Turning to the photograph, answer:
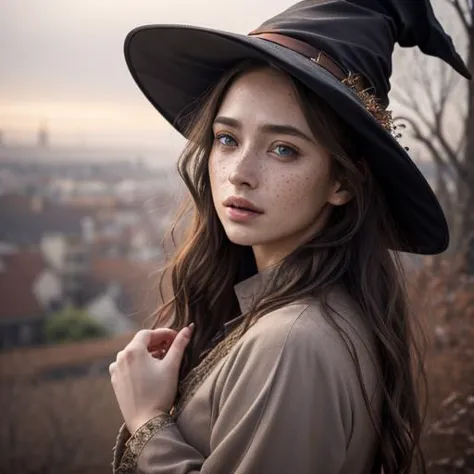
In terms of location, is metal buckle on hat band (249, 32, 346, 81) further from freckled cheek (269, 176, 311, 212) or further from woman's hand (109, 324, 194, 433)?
woman's hand (109, 324, 194, 433)

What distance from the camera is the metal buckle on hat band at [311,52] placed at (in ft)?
4.12

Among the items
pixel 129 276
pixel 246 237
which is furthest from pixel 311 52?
pixel 129 276

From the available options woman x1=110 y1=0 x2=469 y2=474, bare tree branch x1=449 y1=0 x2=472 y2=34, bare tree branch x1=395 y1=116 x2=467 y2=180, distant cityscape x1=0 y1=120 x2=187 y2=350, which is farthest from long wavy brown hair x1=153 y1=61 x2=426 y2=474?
bare tree branch x1=449 y1=0 x2=472 y2=34

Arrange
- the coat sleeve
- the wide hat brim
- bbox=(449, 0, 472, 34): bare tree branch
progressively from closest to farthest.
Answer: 1. the coat sleeve
2. the wide hat brim
3. bbox=(449, 0, 472, 34): bare tree branch

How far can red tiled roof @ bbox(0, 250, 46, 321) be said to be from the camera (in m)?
2.56

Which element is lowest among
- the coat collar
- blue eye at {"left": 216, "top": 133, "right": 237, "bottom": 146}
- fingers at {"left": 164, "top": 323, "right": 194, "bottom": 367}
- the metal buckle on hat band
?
fingers at {"left": 164, "top": 323, "right": 194, "bottom": 367}

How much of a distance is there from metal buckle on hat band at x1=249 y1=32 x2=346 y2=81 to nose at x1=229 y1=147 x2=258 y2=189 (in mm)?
219

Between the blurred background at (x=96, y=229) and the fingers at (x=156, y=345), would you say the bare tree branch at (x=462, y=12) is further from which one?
the fingers at (x=156, y=345)

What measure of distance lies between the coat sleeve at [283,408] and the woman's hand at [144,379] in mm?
173

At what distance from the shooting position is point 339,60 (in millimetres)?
1276

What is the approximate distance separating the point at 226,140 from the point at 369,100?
0.31 meters

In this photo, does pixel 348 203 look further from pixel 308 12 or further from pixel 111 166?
pixel 111 166

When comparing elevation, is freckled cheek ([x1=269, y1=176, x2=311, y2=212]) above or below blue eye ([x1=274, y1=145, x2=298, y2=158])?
below

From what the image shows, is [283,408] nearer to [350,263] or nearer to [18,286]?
[350,263]
